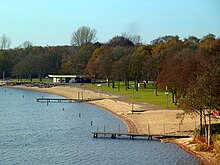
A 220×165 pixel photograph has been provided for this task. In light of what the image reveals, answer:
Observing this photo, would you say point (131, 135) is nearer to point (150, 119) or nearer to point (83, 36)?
point (150, 119)

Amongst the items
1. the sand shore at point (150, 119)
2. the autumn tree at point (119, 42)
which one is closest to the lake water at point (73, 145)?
the sand shore at point (150, 119)

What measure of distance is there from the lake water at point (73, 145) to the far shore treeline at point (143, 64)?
5.12 m

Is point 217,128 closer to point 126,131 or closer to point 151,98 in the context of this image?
point 126,131

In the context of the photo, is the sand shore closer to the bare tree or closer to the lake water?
the lake water

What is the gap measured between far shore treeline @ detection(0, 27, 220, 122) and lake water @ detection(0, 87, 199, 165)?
512cm

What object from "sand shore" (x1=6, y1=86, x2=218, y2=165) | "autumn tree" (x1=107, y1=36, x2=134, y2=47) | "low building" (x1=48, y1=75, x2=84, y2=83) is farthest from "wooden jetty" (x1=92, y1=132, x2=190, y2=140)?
"autumn tree" (x1=107, y1=36, x2=134, y2=47)

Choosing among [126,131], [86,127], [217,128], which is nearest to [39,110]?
[86,127]

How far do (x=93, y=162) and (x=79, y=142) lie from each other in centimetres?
898

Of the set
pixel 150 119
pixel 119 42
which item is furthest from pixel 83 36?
pixel 150 119

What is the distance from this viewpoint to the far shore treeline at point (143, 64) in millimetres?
41688

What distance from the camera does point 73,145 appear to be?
152 ft

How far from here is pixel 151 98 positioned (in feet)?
273

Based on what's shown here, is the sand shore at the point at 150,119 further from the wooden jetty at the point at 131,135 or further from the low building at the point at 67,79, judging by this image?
the low building at the point at 67,79

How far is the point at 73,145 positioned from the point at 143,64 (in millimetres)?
58455
